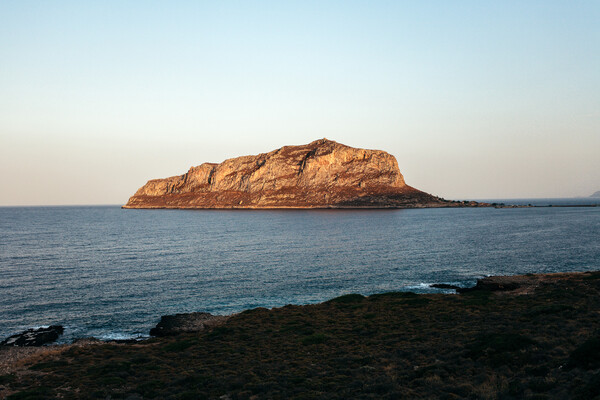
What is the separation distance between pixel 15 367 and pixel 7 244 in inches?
3749

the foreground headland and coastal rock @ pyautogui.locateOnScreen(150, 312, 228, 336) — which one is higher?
the foreground headland

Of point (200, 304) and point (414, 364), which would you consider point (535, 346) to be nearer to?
point (414, 364)

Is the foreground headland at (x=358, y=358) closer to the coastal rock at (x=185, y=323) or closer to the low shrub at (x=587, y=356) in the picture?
the low shrub at (x=587, y=356)

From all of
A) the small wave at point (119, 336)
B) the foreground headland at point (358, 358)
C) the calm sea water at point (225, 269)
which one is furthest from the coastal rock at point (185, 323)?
the calm sea water at point (225, 269)

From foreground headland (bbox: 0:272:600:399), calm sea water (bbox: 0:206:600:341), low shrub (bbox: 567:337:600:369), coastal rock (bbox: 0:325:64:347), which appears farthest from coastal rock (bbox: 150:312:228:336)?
low shrub (bbox: 567:337:600:369)

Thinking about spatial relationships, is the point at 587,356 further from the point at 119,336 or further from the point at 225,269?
the point at 225,269

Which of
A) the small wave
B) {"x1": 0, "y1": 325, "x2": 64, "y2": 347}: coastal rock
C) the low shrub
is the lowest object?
the small wave

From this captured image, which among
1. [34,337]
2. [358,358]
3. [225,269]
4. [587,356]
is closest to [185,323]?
[34,337]

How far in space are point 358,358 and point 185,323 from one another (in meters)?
20.5

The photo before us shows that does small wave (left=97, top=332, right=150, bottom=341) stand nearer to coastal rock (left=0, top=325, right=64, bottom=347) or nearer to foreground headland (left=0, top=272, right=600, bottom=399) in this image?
foreground headland (left=0, top=272, right=600, bottom=399)

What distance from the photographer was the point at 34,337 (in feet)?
Result: 113

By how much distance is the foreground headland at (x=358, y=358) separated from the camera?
18.4m

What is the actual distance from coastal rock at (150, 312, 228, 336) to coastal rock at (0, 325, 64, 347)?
8983 mm

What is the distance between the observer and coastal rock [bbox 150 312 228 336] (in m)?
35.7
